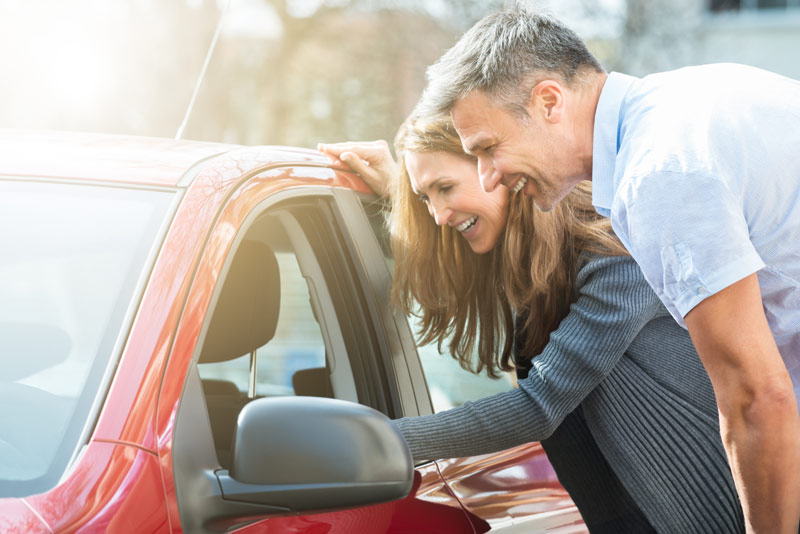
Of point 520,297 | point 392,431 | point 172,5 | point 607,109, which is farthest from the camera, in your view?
point 172,5

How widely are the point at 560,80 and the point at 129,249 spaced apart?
976mm

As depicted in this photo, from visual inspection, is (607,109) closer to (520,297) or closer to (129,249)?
(520,297)

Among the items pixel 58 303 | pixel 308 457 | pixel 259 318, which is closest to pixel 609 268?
pixel 259 318

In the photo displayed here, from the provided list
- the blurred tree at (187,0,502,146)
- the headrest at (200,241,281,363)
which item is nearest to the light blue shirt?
the headrest at (200,241,281,363)

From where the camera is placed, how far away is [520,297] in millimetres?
2594

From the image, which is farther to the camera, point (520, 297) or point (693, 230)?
point (520, 297)

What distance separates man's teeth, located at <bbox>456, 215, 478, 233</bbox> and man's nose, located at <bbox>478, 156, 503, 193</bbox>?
454 mm

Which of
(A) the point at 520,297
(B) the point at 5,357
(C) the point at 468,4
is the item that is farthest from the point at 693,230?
(C) the point at 468,4

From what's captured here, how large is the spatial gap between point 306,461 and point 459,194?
137 centimetres

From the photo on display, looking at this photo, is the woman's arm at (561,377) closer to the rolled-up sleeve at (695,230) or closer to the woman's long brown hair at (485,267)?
the woman's long brown hair at (485,267)

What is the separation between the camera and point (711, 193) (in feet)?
5.65

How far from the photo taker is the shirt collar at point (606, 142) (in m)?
2.07

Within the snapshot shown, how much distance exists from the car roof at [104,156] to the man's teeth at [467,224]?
0.67m

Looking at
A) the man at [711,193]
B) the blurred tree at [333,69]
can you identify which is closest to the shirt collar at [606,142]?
the man at [711,193]
